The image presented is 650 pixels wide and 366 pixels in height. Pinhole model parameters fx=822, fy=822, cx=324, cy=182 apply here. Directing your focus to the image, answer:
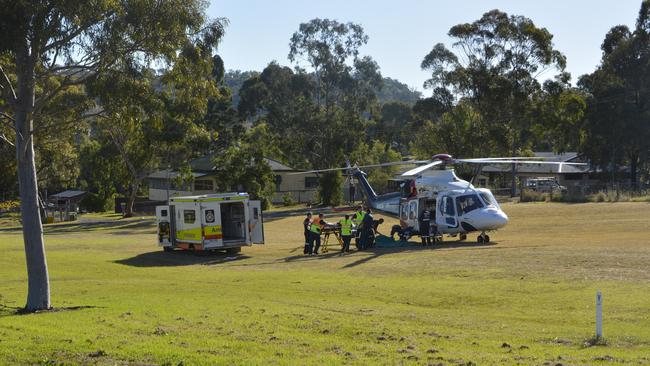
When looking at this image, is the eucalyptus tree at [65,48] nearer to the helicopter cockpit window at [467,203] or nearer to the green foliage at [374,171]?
the helicopter cockpit window at [467,203]

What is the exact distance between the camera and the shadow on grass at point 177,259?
2986 centimetres

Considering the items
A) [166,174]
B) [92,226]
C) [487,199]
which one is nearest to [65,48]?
[487,199]

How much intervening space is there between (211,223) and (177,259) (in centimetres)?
188

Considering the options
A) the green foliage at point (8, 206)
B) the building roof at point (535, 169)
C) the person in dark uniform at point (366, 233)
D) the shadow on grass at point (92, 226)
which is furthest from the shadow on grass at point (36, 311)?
the building roof at point (535, 169)

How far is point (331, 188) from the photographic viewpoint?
6400cm

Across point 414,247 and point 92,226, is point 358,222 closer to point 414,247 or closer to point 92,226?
point 414,247

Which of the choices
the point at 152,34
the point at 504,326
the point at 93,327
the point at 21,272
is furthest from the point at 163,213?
the point at 504,326

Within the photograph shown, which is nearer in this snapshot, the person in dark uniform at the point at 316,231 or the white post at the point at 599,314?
the white post at the point at 599,314

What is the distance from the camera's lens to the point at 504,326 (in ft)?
46.7

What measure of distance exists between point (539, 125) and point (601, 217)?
23.5 meters

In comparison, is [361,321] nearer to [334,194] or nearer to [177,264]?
[177,264]

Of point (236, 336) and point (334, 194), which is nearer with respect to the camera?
point (236, 336)

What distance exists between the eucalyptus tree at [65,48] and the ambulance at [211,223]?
1246 centimetres

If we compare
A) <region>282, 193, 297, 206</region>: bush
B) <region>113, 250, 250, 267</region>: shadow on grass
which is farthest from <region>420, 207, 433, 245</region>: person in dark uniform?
<region>282, 193, 297, 206</region>: bush
